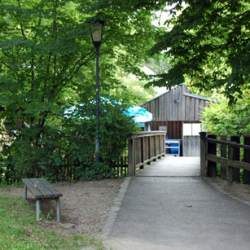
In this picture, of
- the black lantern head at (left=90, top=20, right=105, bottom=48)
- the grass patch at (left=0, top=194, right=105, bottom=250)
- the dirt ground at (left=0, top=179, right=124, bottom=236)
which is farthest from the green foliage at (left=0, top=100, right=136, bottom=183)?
the grass patch at (left=0, top=194, right=105, bottom=250)

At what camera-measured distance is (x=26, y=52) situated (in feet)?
34.8

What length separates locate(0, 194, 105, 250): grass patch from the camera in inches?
164

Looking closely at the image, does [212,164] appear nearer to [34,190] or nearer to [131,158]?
[131,158]

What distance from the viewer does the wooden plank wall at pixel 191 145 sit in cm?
2655

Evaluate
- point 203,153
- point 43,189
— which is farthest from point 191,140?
point 43,189

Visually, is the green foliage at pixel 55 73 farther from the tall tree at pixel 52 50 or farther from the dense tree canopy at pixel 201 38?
the dense tree canopy at pixel 201 38

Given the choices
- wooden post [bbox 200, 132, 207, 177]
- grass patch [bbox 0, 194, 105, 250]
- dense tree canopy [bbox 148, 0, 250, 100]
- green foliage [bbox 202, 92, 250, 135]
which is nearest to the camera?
grass patch [bbox 0, 194, 105, 250]

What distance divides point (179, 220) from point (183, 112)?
2159 centimetres

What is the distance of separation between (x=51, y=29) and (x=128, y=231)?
7.29 meters

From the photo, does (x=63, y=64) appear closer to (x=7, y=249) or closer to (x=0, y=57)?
(x=0, y=57)

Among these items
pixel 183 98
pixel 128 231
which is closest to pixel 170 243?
pixel 128 231

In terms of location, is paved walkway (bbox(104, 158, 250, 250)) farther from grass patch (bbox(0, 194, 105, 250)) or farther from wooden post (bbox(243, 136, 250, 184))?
wooden post (bbox(243, 136, 250, 184))

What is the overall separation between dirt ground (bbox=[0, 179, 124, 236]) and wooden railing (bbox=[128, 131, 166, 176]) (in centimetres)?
93

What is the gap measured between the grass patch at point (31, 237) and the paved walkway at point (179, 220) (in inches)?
15.3
